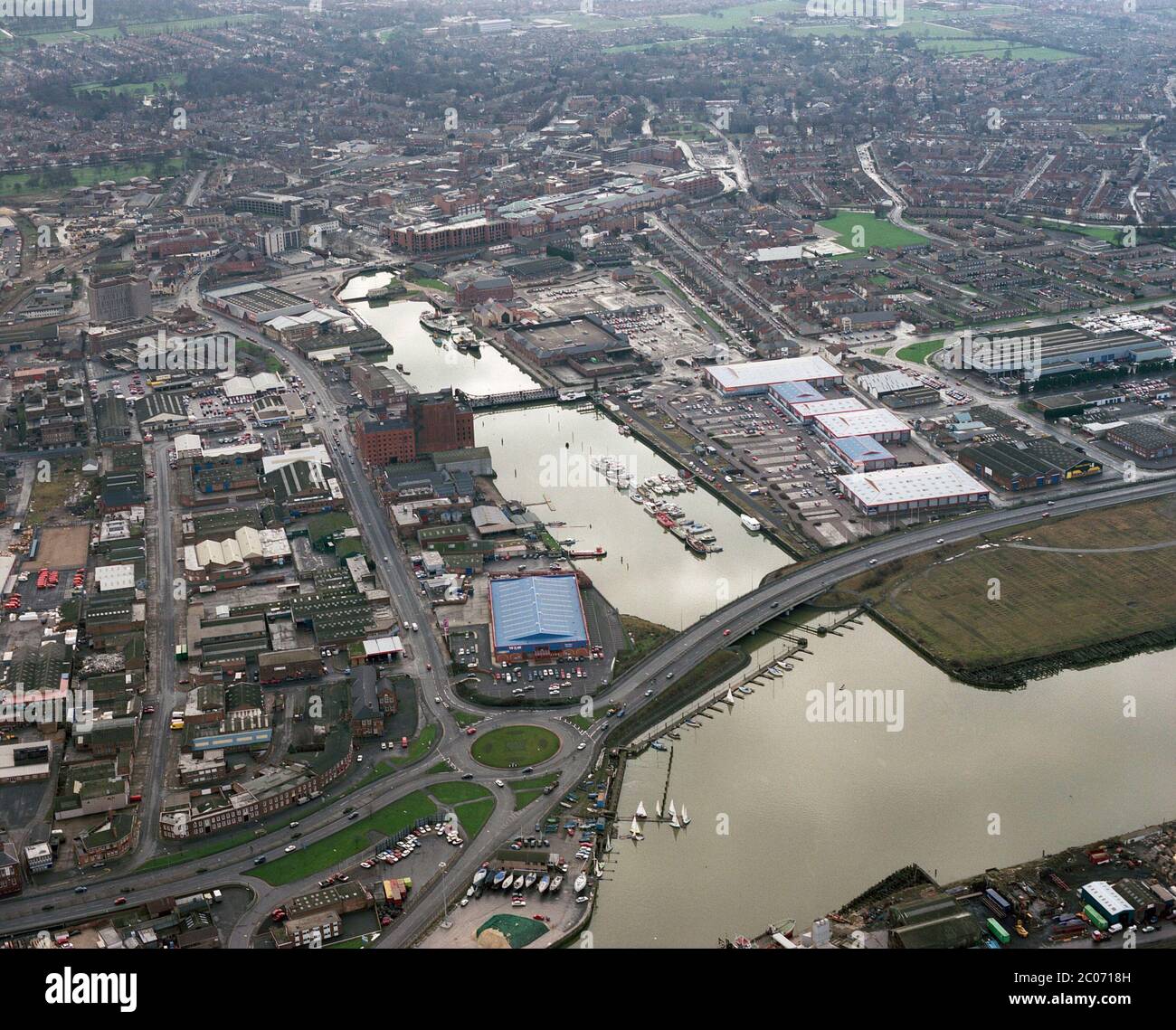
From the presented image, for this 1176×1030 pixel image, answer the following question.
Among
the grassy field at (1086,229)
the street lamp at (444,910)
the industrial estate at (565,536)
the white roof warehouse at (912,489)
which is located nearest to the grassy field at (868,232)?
the industrial estate at (565,536)

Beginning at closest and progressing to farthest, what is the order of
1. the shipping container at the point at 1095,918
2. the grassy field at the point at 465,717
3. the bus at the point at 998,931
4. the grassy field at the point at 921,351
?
the bus at the point at 998,931 → the shipping container at the point at 1095,918 → the grassy field at the point at 465,717 → the grassy field at the point at 921,351

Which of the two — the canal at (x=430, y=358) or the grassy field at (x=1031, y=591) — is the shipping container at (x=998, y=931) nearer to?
the grassy field at (x=1031, y=591)

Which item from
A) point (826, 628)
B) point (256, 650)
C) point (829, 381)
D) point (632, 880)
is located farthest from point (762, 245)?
point (632, 880)

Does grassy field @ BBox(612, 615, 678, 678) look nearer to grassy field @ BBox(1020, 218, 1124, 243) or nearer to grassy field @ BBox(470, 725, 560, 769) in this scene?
grassy field @ BBox(470, 725, 560, 769)

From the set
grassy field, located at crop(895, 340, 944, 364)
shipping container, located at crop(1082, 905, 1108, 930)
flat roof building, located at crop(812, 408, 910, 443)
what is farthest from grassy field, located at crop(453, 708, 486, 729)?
grassy field, located at crop(895, 340, 944, 364)

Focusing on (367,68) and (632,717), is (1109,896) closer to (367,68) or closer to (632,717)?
(632,717)

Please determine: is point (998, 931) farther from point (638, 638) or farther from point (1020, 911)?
point (638, 638)

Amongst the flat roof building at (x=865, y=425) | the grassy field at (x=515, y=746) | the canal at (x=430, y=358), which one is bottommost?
the grassy field at (x=515, y=746)
